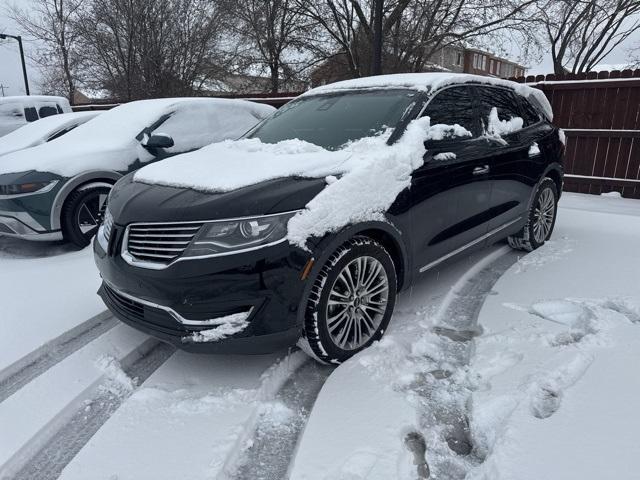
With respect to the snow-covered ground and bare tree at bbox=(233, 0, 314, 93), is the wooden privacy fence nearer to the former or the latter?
the snow-covered ground

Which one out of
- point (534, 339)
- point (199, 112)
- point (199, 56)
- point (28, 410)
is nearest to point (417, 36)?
point (199, 56)

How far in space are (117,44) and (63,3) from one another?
7.29 meters

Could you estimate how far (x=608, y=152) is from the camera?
8.00 meters

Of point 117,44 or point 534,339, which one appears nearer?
point 534,339

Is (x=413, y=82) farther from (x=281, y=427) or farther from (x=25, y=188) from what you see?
(x=25, y=188)

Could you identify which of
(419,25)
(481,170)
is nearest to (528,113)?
(481,170)

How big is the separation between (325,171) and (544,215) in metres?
3.17

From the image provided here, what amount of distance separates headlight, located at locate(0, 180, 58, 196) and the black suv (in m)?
2.08

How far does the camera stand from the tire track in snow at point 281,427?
2.05 metres

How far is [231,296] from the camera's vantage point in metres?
2.39

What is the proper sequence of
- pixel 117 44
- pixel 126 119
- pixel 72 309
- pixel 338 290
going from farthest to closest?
pixel 117 44, pixel 126 119, pixel 72 309, pixel 338 290

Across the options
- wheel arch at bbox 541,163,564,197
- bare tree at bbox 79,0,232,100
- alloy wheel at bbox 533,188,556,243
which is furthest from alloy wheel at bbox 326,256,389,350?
bare tree at bbox 79,0,232,100

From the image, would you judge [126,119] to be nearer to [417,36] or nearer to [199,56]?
[417,36]

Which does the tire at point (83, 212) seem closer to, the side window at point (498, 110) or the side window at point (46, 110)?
the side window at point (498, 110)
